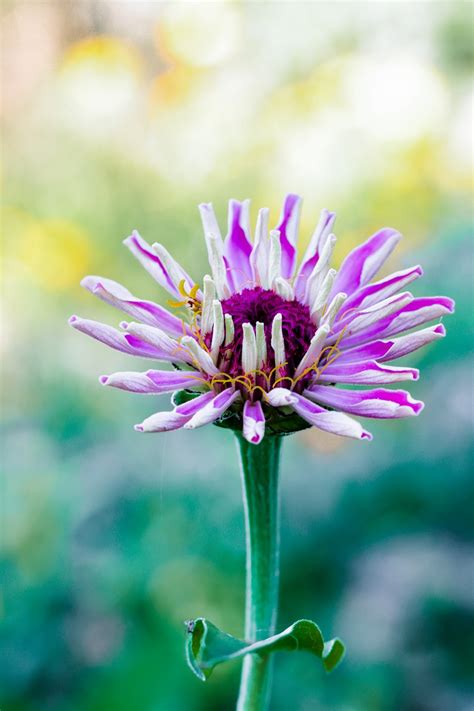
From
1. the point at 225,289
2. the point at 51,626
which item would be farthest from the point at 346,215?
the point at 225,289

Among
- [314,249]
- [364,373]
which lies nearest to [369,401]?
[364,373]

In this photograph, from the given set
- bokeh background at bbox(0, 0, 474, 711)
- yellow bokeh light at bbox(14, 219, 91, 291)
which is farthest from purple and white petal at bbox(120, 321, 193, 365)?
yellow bokeh light at bbox(14, 219, 91, 291)

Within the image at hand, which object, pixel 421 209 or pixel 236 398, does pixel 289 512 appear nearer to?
pixel 236 398


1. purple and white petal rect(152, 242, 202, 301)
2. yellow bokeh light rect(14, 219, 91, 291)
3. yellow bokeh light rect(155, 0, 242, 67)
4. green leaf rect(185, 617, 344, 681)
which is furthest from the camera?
yellow bokeh light rect(155, 0, 242, 67)

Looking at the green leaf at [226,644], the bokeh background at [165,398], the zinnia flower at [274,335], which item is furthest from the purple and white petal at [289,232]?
the bokeh background at [165,398]

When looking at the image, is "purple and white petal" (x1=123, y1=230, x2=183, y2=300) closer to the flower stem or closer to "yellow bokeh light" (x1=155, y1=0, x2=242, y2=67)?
the flower stem

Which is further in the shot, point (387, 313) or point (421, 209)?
point (421, 209)
